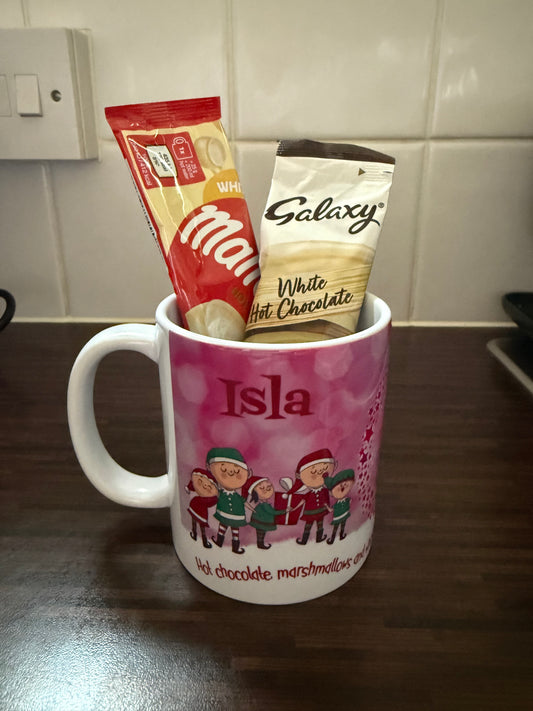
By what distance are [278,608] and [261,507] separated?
50 mm

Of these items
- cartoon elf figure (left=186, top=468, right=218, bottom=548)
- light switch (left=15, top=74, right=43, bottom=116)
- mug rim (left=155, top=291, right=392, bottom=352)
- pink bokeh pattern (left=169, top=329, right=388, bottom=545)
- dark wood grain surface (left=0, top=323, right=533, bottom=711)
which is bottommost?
dark wood grain surface (left=0, top=323, right=533, bottom=711)

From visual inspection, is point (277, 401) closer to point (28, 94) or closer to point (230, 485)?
point (230, 485)

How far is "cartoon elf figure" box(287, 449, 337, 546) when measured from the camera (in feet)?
0.83

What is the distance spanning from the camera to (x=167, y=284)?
2.04 ft

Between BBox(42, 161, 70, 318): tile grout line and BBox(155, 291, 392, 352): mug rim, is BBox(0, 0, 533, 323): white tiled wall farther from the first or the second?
BBox(155, 291, 392, 352): mug rim

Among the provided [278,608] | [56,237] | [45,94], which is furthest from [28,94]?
[278,608]

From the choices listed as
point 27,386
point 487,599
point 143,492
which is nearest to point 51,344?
point 27,386

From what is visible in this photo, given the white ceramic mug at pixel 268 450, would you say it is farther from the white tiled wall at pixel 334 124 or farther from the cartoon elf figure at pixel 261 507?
the white tiled wall at pixel 334 124

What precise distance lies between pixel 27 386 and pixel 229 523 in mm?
294

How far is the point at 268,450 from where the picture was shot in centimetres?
25

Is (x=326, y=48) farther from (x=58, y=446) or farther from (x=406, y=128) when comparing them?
(x=58, y=446)

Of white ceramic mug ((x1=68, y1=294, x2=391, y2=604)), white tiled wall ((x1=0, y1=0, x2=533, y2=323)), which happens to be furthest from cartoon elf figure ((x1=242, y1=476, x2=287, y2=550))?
white tiled wall ((x1=0, y1=0, x2=533, y2=323))

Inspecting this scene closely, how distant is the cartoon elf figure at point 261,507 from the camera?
254mm

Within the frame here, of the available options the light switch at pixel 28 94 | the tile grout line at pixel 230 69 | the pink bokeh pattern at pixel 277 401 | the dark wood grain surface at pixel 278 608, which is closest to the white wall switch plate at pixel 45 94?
the light switch at pixel 28 94
